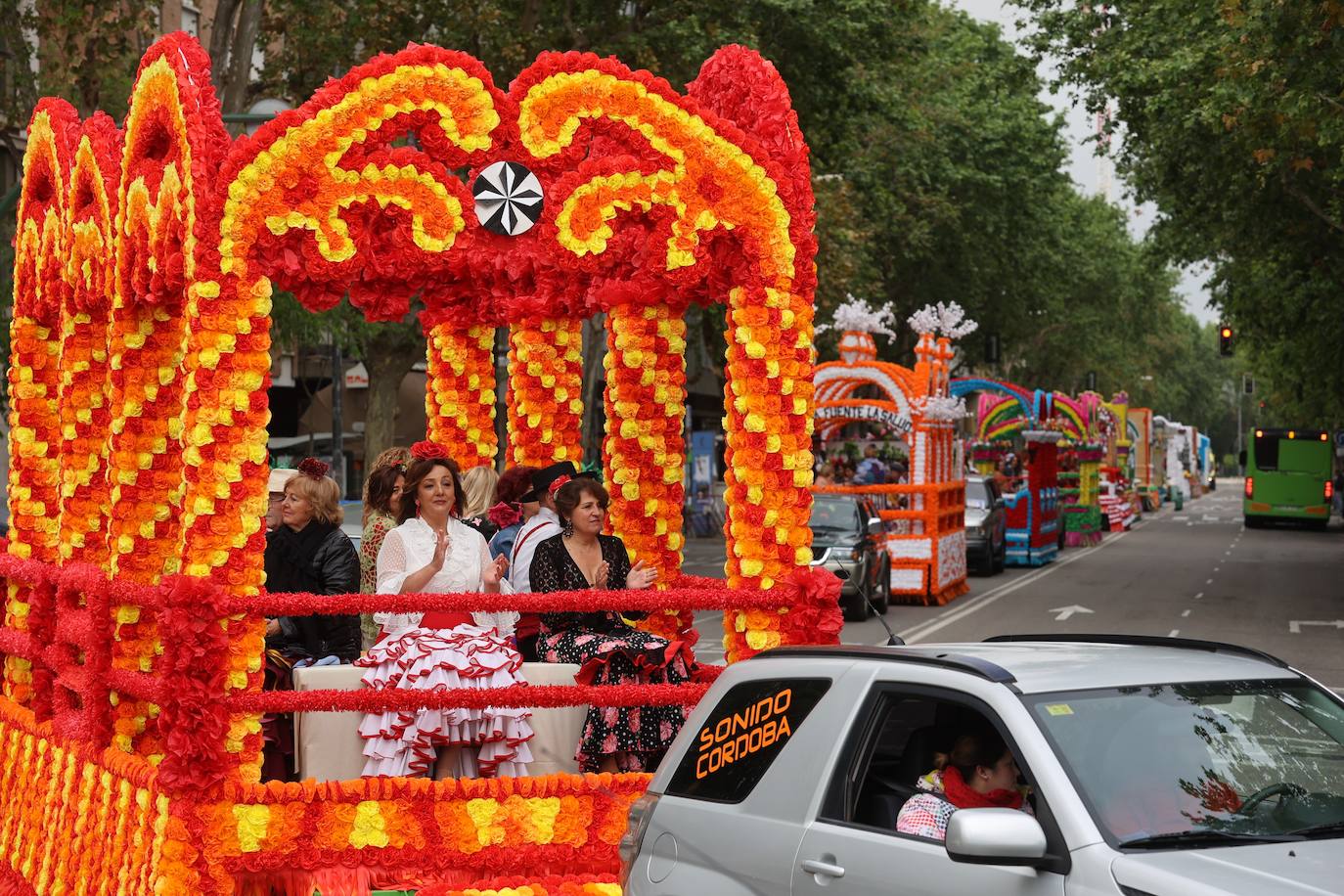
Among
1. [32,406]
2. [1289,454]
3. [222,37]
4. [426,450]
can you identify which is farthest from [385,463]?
[1289,454]

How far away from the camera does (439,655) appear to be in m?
7.87

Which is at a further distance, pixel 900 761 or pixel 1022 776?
pixel 900 761

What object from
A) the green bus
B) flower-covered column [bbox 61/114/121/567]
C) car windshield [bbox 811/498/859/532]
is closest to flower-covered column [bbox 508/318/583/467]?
flower-covered column [bbox 61/114/121/567]

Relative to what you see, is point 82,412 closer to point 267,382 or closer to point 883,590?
point 267,382

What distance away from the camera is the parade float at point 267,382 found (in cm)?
759

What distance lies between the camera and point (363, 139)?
787 cm

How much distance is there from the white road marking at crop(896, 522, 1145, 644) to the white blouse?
7.79 meters

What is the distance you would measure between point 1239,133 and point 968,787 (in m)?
21.8

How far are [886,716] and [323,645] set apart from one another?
443 cm

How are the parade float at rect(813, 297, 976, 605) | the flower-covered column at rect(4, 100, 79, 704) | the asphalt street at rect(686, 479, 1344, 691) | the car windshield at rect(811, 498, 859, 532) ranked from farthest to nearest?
the parade float at rect(813, 297, 976, 605) → the car windshield at rect(811, 498, 859, 532) → the asphalt street at rect(686, 479, 1344, 691) → the flower-covered column at rect(4, 100, 79, 704)

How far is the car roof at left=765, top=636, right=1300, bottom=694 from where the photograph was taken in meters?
5.01

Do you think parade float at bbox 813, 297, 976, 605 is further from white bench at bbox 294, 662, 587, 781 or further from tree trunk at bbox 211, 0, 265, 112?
white bench at bbox 294, 662, 587, 781

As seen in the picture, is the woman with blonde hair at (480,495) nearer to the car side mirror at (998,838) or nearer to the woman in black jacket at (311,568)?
the woman in black jacket at (311,568)

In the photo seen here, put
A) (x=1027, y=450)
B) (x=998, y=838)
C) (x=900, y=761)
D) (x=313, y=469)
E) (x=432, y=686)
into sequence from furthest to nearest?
1. (x=1027, y=450)
2. (x=313, y=469)
3. (x=432, y=686)
4. (x=900, y=761)
5. (x=998, y=838)
